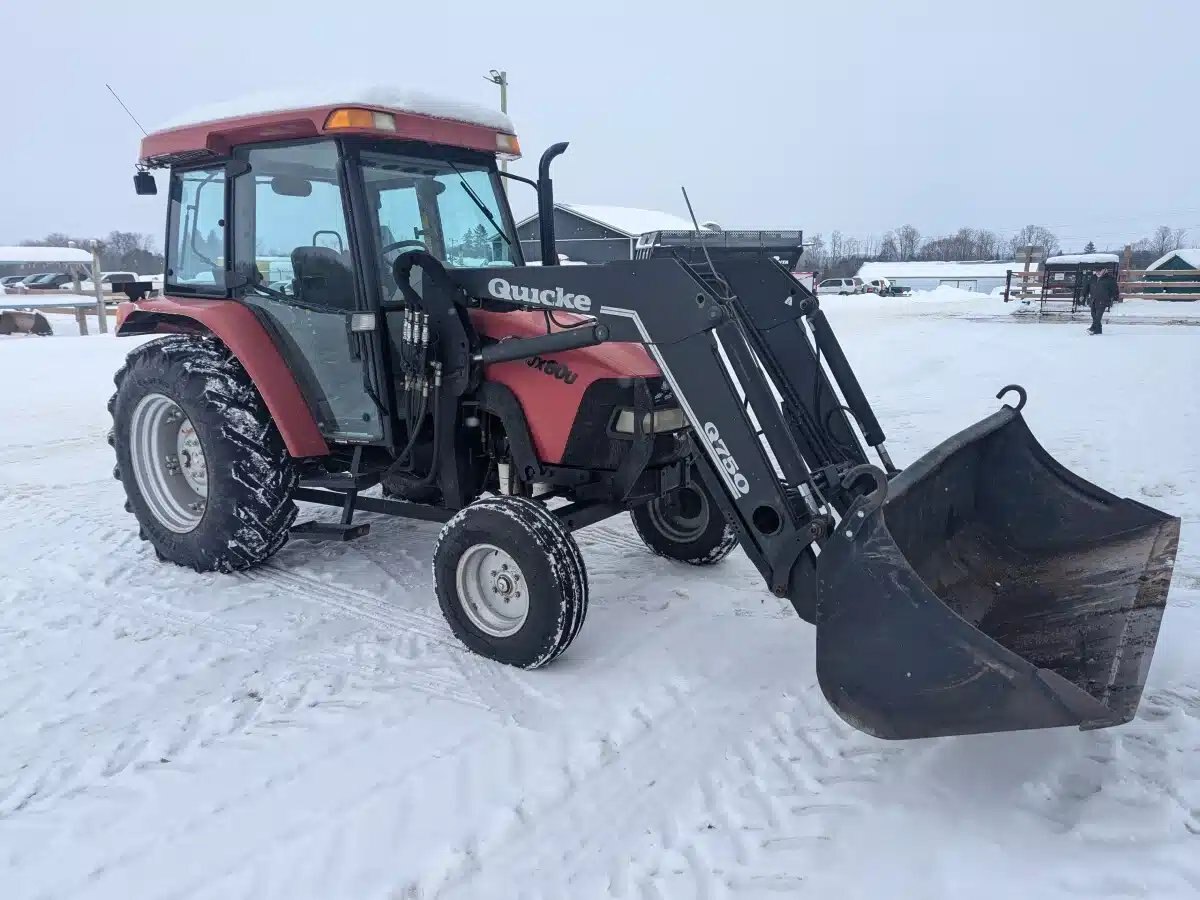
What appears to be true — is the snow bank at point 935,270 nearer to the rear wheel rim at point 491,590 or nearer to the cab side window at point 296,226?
the cab side window at point 296,226

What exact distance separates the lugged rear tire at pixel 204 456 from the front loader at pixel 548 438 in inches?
0.6

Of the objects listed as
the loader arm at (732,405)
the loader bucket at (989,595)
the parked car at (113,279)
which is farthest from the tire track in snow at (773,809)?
the parked car at (113,279)

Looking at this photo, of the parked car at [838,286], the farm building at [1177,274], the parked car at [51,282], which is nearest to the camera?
the farm building at [1177,274]

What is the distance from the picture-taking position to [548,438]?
12.6 feet

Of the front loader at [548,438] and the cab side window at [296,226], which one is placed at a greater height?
the cab side window at [296,226]

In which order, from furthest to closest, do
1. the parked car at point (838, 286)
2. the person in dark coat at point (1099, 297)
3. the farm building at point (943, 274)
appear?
the farm building at point (943, 274)
the parked car at point (838, 286)
the person in dark coat at point (1099, 297)

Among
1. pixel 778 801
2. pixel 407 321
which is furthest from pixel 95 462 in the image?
pixel 778 801

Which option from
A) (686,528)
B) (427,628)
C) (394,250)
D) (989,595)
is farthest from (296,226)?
(989,595)

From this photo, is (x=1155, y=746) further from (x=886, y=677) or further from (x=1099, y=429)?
(x=1099, y=429)

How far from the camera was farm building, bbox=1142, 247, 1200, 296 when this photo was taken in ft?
88.3

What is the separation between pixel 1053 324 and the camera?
66.2 feet

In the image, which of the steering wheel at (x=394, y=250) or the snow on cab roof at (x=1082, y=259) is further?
the snow on cab roof at (x=1082, y=259)

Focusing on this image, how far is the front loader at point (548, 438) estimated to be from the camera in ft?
9.02

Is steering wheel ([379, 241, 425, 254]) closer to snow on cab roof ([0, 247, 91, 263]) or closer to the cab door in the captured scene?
the cab door
